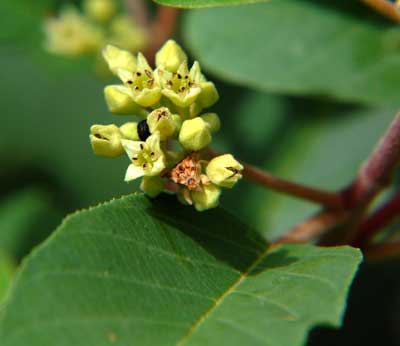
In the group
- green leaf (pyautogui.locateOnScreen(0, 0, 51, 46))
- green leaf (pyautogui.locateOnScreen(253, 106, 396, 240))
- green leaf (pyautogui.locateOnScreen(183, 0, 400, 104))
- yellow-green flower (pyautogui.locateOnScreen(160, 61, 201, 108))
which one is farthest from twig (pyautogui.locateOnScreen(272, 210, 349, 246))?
green leaf (pyautogui.locateOnScreen(0, 0, 51, 46))

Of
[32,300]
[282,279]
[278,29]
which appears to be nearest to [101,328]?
[32,300]

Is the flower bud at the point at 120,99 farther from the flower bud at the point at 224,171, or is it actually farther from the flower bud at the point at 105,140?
the flower bud at the point at 224,171

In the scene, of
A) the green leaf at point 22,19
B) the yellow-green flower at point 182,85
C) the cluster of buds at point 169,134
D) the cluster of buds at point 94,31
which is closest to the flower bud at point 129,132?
the cluster of buds at point 169,134

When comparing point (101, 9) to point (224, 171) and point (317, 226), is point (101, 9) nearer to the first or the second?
point (317, 226)

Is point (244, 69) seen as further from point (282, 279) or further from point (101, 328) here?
point (101, 328)

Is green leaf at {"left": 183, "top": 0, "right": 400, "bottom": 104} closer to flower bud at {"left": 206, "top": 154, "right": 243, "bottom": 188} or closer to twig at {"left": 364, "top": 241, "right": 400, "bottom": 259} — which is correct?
twig at {"left": 364, "top": 241, "right": 400, "bottom": 259}

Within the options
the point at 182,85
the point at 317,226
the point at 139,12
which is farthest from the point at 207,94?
the point at 139,12
